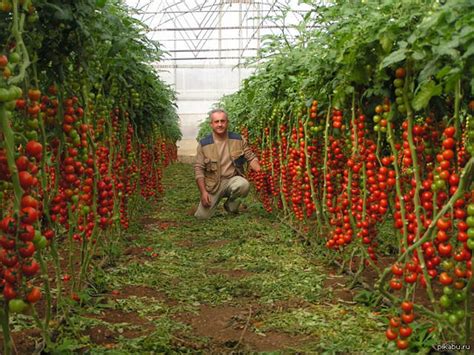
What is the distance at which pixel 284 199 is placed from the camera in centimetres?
482

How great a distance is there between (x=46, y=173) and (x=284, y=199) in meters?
2.55

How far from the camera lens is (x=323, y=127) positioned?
11.3ft

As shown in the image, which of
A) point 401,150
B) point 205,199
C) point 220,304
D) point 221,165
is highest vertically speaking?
point 401,150

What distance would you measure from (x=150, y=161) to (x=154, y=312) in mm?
3776

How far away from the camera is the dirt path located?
2357 mm

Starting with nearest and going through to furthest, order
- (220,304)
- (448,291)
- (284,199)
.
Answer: (448,291) < (220,304) < (284,199)

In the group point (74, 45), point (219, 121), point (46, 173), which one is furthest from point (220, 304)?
point (219, 121)

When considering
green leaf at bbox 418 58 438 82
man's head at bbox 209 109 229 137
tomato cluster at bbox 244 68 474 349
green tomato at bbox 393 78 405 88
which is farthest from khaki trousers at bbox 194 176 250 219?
green leaf at bbox 418 58 438 82

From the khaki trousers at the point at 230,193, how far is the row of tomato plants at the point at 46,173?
125 centimetres

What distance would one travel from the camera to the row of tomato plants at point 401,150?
1.84 m

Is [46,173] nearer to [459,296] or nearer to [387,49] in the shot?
[387,49]

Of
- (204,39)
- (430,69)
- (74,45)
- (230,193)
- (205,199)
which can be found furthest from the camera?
(204,39)

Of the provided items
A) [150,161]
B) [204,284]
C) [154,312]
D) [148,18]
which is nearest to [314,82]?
[204,284]

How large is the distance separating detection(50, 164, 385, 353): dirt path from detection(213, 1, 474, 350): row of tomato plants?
0.82 ft
